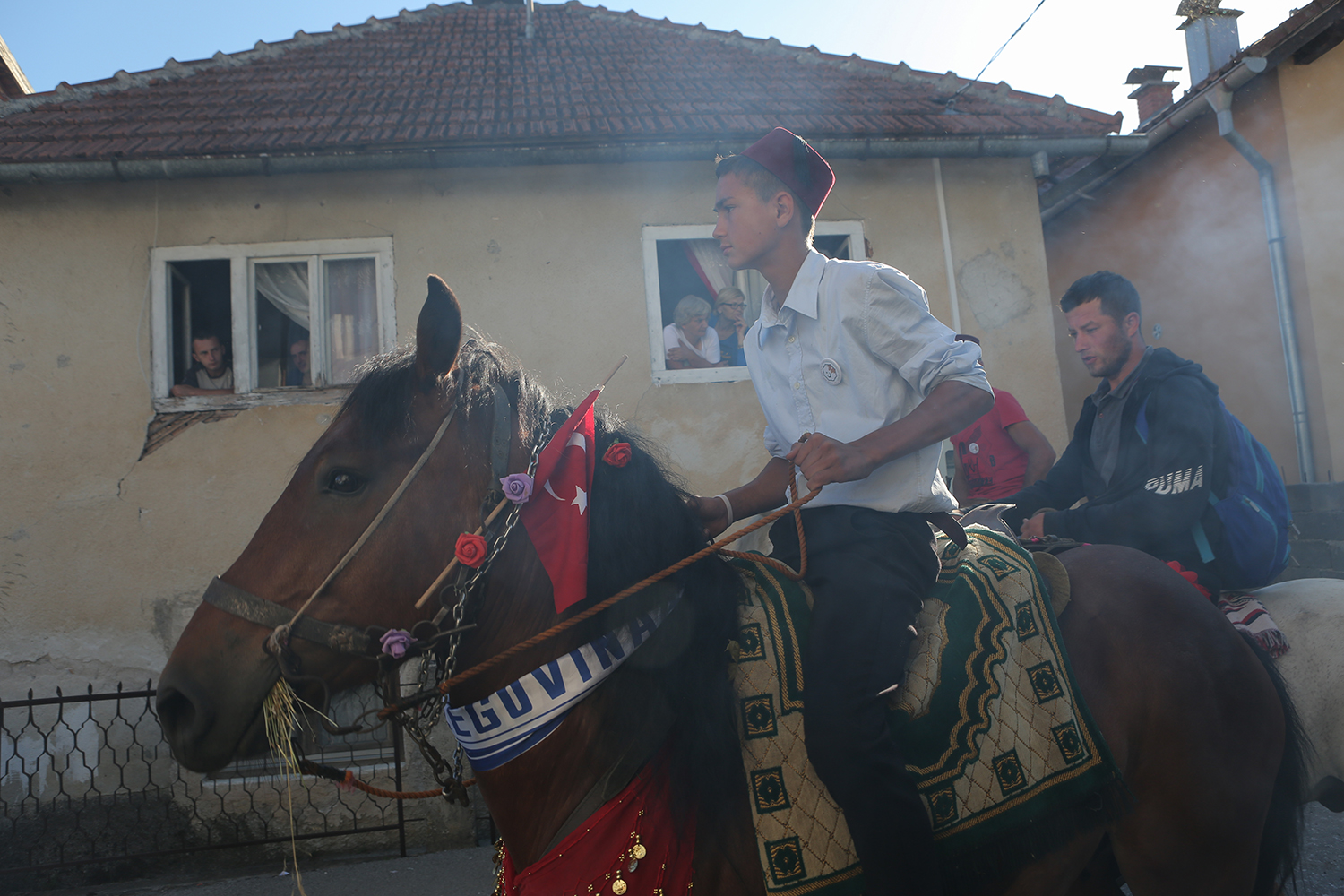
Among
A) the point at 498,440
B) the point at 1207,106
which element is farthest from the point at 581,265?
the point at 1207,106

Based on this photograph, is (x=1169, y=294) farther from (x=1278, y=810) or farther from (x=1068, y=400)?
(x=1278, y=810)

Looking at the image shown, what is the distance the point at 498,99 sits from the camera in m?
6.80

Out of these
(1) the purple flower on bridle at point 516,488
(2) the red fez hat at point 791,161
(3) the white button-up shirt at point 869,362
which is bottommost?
(1) the purple flower on bridle at point 516,488

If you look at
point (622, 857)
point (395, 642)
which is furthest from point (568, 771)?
point (395, 642)

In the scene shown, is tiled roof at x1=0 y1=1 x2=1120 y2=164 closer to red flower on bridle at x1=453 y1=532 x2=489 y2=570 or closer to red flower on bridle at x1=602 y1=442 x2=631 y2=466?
red flower on bridle at x1=602 y1=442 x2=631 y2=466

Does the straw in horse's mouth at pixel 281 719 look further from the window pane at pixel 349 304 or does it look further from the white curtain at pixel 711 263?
the white curtain at pixel 711 263

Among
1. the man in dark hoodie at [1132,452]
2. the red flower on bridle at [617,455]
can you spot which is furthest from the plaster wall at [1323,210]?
the red flower on bridle at [617,455]

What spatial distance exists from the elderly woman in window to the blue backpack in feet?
13.0

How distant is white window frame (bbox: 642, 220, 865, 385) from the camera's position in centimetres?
615

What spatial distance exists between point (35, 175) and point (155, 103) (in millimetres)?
1506

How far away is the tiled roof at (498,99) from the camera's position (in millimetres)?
5852

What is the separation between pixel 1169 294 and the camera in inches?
361

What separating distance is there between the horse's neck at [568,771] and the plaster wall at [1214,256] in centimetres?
837

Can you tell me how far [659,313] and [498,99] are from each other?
2577mm
